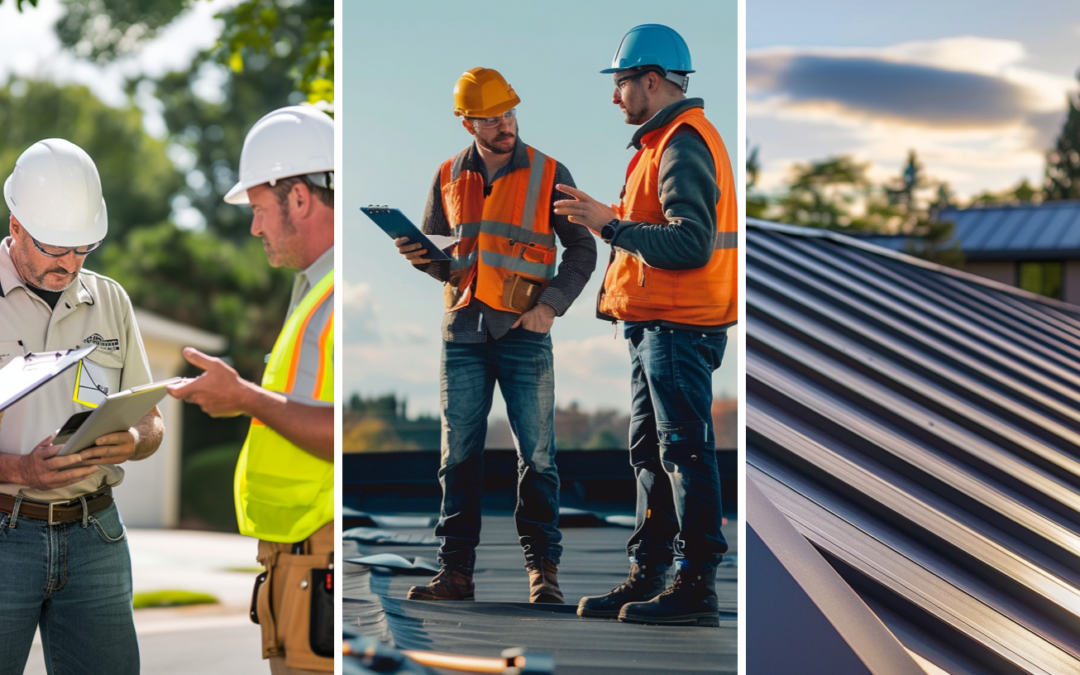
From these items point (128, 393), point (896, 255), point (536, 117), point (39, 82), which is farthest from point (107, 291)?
point (39, 82)

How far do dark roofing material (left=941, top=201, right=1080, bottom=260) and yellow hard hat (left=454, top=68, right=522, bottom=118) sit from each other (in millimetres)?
30603

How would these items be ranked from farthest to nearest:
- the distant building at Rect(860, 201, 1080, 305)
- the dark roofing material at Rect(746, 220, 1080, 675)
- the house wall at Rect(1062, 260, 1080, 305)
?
the distant building at Rect(860, 201, 1080, 305)
the house wall at Rect(1062, 260, 1080, 305)
the dark roofing material at Rect(746, 220, 1080, 675)

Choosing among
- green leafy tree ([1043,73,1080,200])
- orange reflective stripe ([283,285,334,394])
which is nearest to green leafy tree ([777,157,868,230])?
green leafy tree ([1043,73,1080,200])

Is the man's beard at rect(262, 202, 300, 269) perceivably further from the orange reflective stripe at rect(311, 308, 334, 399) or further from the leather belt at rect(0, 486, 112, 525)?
the leather belt at rect(0, 486, 112, 525)

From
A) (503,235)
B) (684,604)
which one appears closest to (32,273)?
(503,235)

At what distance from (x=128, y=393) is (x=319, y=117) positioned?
1.14m

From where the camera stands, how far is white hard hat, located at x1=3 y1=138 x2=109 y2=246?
3.01 meters

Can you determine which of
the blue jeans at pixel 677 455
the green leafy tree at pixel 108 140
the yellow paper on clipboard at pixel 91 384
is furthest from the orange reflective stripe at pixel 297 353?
the green leafy tree at pixel 108 140

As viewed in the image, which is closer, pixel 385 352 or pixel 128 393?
pixel 128 393

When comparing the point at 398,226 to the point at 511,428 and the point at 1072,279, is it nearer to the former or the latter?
the point at 511,428

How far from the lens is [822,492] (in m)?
3.80

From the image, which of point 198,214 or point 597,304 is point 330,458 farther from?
point 198,214

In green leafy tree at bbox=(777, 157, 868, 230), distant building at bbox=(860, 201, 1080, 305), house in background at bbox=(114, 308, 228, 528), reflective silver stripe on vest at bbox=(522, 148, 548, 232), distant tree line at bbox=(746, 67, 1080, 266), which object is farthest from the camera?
green leafy tree at bbox=(777, 157, 868, 230)

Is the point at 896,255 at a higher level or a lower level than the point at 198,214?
lower
